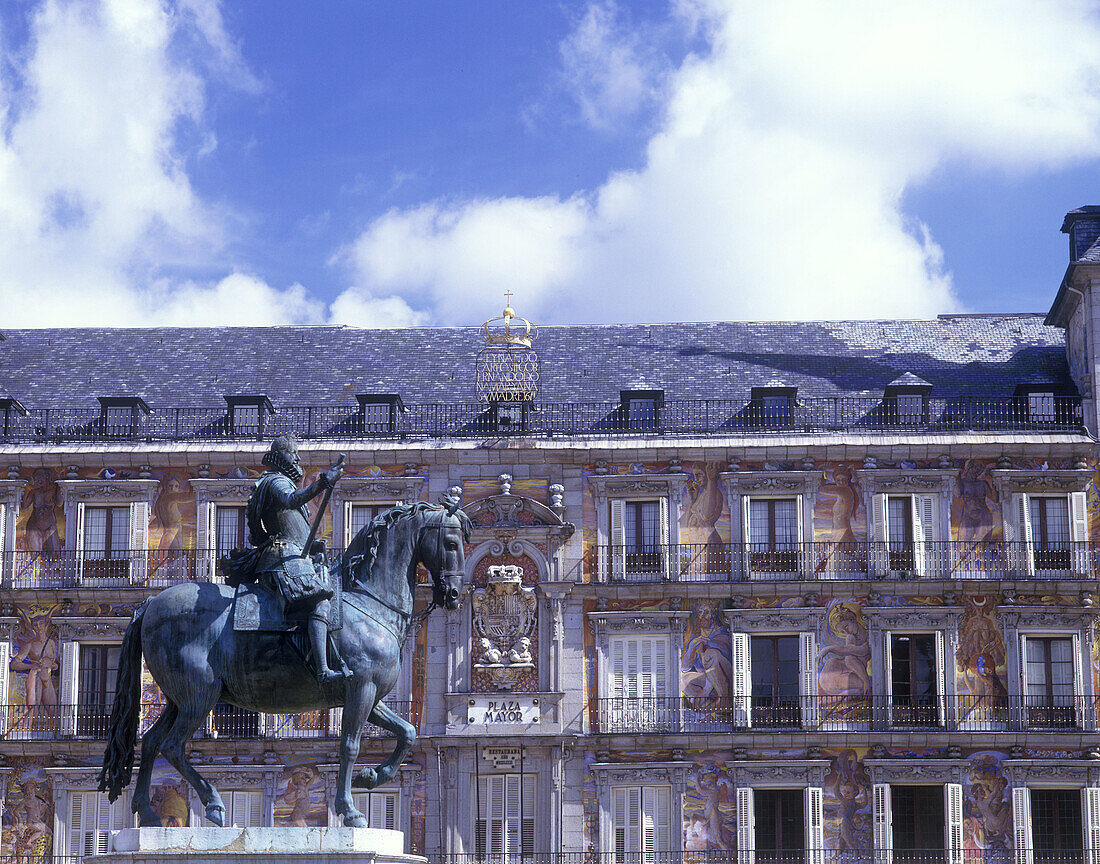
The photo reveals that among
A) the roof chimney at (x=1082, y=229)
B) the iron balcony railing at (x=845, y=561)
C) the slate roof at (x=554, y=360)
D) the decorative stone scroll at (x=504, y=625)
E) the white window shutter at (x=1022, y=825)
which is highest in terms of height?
the roof chimney at (x=1082, y=229)

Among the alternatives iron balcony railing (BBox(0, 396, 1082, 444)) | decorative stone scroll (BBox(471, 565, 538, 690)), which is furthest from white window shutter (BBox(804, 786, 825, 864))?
iron balcony railing (BBox(0, 396, 1082, 444))

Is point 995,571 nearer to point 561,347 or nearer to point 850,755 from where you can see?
point 850,755

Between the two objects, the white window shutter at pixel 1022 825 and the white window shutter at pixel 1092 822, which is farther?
the white window shutter at pixel 1022 825

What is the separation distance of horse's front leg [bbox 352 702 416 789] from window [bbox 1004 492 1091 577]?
90.4 ft

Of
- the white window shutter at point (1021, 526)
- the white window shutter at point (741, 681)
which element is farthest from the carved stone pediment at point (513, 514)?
the white window shutter at point (1021, 526)

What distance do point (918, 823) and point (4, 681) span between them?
21.9m

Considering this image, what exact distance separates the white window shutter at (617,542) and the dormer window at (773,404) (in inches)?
165

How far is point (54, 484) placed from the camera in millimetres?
43781

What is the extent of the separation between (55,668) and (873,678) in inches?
773

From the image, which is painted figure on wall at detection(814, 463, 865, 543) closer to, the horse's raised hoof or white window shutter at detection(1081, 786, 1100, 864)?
white window shutter at detection(1081, 786, 1100, 864)

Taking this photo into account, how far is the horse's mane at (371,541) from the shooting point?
1789 cm

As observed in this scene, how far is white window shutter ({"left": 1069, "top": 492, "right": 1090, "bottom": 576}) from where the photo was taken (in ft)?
138

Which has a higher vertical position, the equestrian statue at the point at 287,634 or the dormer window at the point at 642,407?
the dormer window at the point at 642,407

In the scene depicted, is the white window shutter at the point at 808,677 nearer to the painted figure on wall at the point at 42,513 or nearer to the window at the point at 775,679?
the window at the point at 775,679
